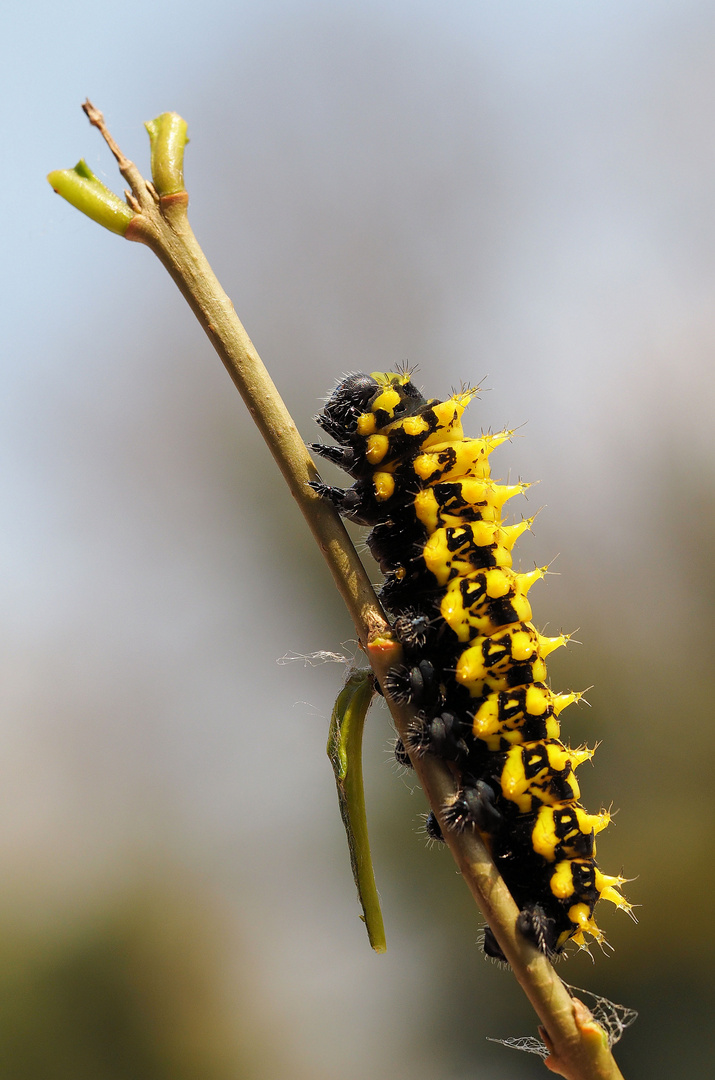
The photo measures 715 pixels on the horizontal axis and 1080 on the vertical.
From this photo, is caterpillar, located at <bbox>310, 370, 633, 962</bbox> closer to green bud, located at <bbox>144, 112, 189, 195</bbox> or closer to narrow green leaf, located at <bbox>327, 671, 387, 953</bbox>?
narrow green leaf, located at <bbox>327, 671, 387, 953</bbox>

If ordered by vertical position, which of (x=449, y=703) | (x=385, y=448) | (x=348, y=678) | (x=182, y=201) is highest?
(x=182, y=201)

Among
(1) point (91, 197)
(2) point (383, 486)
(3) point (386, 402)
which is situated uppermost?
(1) point (91, 197)

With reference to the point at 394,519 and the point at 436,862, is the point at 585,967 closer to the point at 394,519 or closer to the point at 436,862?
the point at 436,862

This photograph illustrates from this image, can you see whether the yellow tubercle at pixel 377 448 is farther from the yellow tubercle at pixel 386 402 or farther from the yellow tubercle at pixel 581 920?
the yellow tubercle at pixel 581 920

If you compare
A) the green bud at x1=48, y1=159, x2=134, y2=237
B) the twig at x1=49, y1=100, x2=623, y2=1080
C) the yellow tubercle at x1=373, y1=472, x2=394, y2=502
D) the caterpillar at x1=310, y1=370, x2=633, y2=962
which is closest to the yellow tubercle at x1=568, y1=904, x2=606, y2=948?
the caterpillar at x1=310, y1=370, x2=633, y2=962

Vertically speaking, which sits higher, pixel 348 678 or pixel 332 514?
pixel 332 514

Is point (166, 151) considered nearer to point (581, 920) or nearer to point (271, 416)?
point (271, 416)

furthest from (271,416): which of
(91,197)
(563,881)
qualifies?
(563,881)

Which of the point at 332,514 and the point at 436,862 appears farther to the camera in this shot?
the point at 436,862

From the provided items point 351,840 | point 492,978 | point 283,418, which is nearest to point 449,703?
point 351,840
